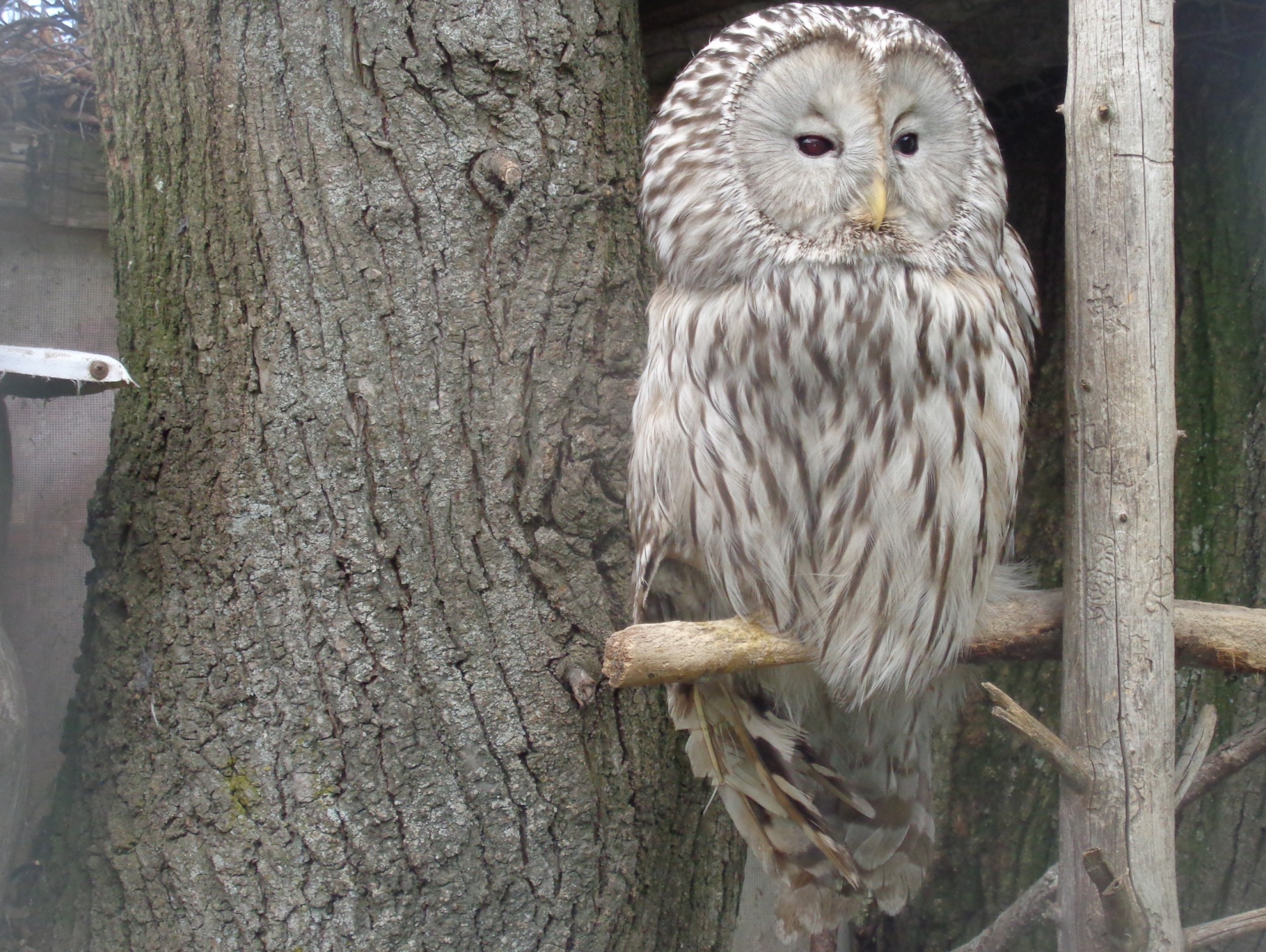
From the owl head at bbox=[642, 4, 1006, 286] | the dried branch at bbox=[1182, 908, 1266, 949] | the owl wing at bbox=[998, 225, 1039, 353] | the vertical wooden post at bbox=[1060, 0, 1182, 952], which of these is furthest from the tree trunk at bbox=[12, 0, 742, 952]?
the dried branch at bbox=[1182, 908, 1266, 949]

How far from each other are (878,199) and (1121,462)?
486 mm

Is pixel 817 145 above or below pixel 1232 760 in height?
above

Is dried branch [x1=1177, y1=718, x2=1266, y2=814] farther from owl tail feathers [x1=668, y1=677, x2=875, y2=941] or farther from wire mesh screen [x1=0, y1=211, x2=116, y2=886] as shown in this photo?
wire mesh screen [x1=0, y1=211, x2=116, y2=886]

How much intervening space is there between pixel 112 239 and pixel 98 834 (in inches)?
42.9

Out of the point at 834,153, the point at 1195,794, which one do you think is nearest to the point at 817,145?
the point at 834,153

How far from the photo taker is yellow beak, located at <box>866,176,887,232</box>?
1382 millimetres

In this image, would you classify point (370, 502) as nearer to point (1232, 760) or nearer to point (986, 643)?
point (986, 643)

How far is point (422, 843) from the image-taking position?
5.39ft

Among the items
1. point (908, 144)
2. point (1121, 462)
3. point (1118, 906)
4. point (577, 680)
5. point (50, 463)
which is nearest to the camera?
point (1118, 906)

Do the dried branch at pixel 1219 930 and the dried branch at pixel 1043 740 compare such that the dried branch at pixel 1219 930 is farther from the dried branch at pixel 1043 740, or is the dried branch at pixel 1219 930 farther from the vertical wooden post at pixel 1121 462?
the dried branch at pixel 1043 740

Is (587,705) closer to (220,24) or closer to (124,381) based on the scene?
(124,381)

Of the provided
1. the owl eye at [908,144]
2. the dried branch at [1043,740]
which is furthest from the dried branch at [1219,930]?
the owl eye at [908,144]

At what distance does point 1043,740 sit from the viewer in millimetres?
1262

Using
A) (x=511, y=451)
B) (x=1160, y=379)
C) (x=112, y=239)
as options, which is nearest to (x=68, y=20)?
(x=112, y=239)
